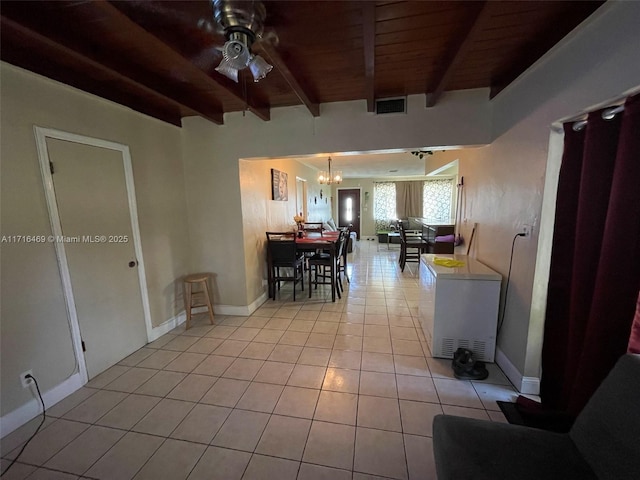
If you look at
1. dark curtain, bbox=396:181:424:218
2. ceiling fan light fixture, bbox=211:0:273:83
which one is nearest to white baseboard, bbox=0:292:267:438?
ceiling fan light fixture, bbox=211:0:273:83

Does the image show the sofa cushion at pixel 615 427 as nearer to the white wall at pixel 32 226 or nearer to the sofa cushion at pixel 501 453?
the sofa cushion at pixel 501 453

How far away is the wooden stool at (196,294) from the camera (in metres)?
2.99

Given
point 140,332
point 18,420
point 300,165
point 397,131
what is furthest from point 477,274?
point 300,165

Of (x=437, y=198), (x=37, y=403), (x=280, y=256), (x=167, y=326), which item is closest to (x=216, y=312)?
(x=167, y=326)

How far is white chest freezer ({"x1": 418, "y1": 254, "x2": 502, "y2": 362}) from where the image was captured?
7.13 feet

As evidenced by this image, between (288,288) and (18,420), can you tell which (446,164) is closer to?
(288,288)

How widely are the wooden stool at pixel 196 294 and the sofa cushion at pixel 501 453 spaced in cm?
267

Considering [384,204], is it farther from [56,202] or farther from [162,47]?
[56,202]

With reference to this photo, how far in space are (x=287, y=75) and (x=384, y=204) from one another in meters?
8.01

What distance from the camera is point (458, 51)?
164 centimetres

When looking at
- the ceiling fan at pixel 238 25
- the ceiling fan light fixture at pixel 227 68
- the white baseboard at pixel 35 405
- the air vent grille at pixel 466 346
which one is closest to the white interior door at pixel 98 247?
the white baseboard at pixel 35 405

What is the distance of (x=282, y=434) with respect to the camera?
1600 millimetres

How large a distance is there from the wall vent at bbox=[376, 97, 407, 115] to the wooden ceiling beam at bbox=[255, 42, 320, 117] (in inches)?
24.7

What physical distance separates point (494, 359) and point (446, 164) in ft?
9.43
